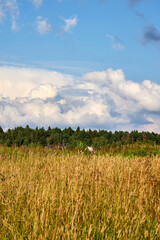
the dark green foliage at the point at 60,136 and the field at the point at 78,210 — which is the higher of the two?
the dark green foliage at the point at 60,136

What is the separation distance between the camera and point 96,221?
343cm

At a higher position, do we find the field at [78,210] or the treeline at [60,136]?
the treeline at [60,136]

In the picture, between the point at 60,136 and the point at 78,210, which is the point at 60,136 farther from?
the point at 78,210

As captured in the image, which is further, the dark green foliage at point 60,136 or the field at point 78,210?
the dark green foliage at point 60,136

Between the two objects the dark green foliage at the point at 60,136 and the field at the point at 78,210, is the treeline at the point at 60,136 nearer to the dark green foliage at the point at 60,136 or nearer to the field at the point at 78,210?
the dark green foliage at the point at 60,136

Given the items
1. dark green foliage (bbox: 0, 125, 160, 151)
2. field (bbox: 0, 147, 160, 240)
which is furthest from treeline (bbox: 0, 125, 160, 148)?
field (bbox: 0, 147, 160, 240)

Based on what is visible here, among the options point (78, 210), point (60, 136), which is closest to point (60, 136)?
point (60, 136)

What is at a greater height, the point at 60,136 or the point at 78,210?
the point at 60,136

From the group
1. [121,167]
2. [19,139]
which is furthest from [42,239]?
[19,139]

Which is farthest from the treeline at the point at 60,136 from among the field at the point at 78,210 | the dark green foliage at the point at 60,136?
the field at the point at 78,210

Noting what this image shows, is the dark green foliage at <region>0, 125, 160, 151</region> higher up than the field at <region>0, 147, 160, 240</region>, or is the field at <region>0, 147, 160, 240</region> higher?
the dark green foliage at <region>0, 125, 160, 151</region>

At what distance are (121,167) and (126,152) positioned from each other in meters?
5.84

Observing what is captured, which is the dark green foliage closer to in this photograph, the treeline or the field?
the treeline

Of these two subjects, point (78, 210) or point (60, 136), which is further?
point (60, 136)
